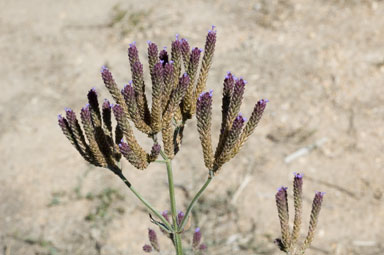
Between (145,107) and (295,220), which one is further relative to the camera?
(295,220)

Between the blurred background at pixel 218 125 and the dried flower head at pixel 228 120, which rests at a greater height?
the dried flower head at pixel 228 120

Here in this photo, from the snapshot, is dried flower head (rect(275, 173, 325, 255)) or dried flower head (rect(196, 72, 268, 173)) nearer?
dried flower head (rect(196, 72, 268, 173))

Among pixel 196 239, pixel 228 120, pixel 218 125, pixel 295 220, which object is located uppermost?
pixel 228 120

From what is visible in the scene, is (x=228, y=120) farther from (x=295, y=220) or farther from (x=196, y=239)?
(x=196, y=239)

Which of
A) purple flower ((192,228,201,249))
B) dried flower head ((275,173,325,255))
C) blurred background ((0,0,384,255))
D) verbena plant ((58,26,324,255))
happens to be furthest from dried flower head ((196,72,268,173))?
blurred background ((0,0,384,255))

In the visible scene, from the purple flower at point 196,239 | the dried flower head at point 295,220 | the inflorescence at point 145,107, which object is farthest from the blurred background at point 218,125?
the inflorescence at point 145,107

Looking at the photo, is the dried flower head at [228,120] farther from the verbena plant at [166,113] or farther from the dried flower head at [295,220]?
the dried flower head at [295,220]

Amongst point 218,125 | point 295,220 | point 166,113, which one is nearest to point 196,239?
point 295,220

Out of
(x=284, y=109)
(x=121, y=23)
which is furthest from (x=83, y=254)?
(x=121, y=23)

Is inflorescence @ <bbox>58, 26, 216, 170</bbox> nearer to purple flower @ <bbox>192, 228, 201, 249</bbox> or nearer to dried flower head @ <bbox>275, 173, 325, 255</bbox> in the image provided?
dried flower head @ <bbox>275, 173, 325, 255</bbox>
